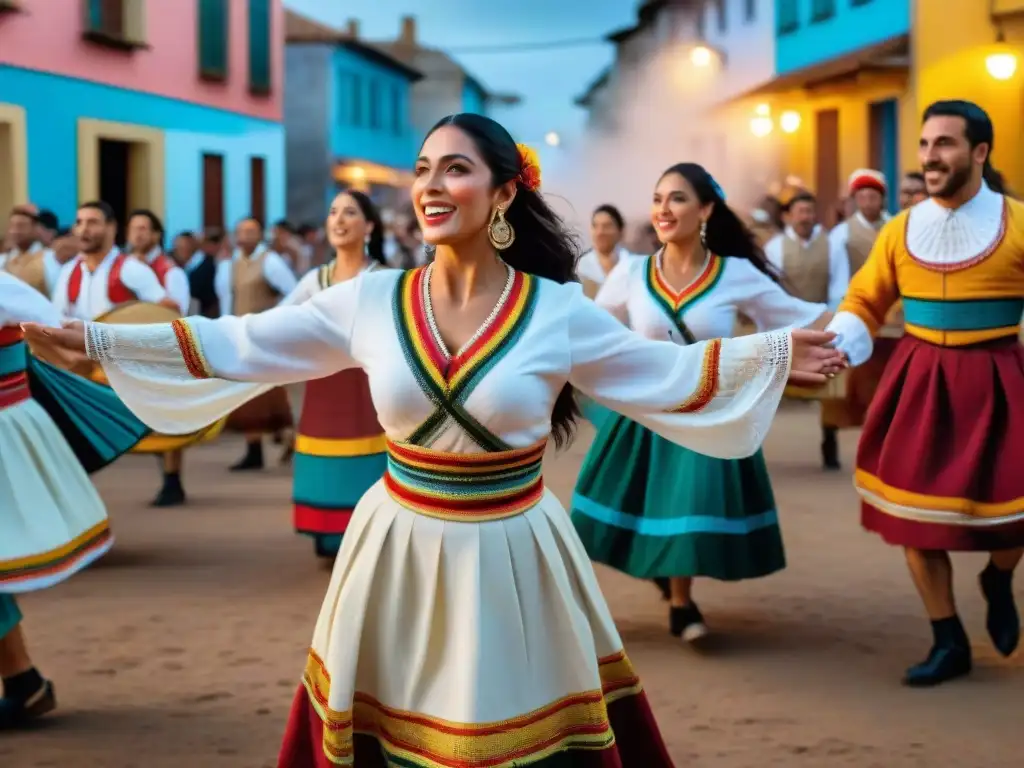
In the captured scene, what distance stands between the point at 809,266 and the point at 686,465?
298 inches

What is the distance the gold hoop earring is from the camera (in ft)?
12.0

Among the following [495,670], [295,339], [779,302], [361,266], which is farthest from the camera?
[361,266]

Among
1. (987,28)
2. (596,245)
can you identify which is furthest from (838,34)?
(596,245)

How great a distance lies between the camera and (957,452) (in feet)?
18.3

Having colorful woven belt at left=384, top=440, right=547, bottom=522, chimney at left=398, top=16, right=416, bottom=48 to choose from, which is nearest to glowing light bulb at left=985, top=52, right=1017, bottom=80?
colorful woven belt at left=384, top=440, right=547, bottom=522

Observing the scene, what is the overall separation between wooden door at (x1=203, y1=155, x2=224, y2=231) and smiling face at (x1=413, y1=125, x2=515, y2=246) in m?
20.2

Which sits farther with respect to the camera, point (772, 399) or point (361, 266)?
point (361, 266)

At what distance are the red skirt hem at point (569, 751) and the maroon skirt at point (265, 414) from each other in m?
6.69

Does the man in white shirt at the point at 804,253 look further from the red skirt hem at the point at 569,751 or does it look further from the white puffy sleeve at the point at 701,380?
the red skirt hem at the point at 569,751

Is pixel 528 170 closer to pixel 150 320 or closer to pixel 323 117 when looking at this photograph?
pixel 150 320

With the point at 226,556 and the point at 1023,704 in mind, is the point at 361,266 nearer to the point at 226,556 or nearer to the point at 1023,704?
the point at 226,556

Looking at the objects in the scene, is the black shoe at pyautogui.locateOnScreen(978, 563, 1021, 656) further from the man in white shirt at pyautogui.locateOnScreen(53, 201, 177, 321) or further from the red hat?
the red hat

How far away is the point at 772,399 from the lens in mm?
3689

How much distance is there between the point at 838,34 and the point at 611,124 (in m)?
25.1
